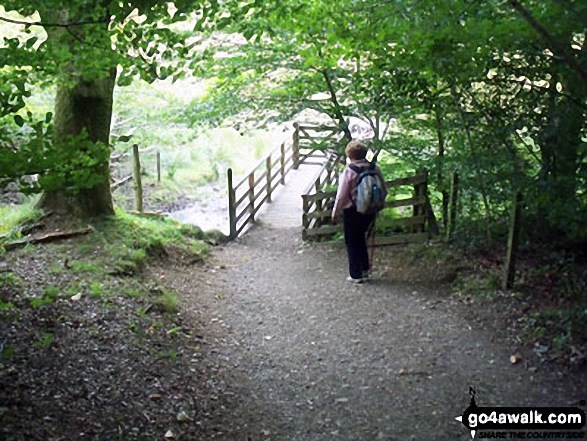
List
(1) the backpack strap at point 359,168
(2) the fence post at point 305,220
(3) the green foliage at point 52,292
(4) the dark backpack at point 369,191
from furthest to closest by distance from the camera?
1. (2) the fence post at point 305,220
2. (1) the backpack strap at point 359,168
3. (4) the dark backpack at point 369,191
4. (3) the green foliage at point 52,292

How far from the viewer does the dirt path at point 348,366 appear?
3891mm

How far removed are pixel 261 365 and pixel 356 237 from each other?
2.74 metres

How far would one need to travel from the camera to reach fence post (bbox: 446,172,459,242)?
7470 millimetres

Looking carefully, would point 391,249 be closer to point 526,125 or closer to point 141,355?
point 526,125

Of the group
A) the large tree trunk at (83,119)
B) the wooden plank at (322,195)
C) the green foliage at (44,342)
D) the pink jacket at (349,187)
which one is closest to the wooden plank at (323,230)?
the wooden plank at (322,195)

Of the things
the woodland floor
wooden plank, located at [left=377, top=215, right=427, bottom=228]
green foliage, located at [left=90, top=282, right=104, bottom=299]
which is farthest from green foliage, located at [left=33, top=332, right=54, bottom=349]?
wooden plank, located at [left=377, top=215, right=427, bottom=228]

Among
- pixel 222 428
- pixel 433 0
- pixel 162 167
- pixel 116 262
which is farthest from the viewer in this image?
pixel 162 167

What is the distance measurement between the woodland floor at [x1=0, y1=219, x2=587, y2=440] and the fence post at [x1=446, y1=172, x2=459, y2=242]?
97 centimetres

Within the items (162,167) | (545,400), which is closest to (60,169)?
(545,400)

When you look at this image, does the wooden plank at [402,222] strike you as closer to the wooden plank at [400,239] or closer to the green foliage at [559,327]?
the wooden plank at [400,239]

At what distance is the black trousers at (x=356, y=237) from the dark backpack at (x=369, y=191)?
0.60ft

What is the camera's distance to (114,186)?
15.1 metres

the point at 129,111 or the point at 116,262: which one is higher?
the point at 129,111

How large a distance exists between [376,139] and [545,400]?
5627 mm
